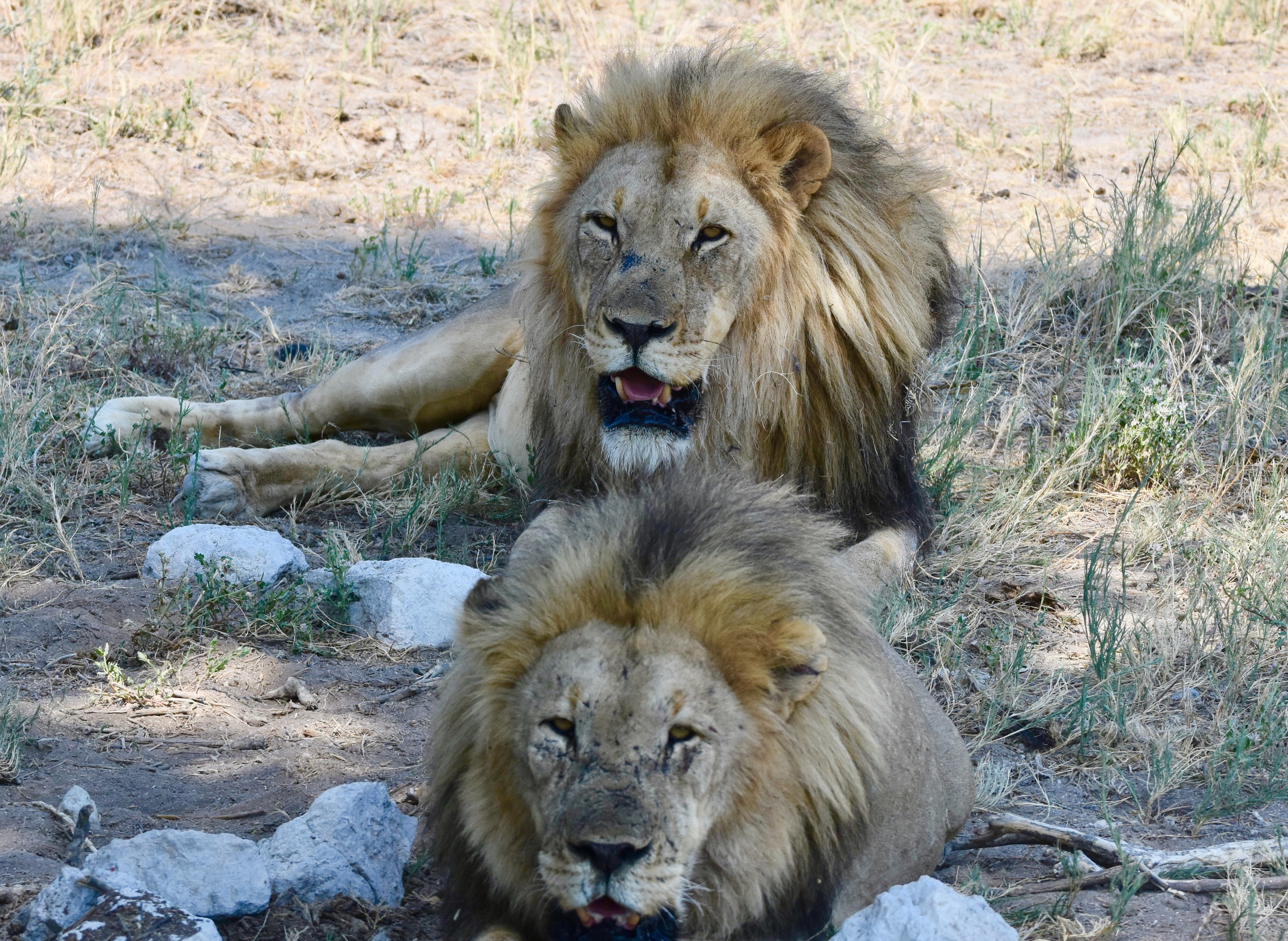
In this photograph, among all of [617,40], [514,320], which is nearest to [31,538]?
[514,320]

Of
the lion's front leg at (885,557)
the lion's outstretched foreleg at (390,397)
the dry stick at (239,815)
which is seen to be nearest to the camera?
the dry stick at (239,815)

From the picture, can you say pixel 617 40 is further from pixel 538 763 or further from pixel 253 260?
pixel 538 763

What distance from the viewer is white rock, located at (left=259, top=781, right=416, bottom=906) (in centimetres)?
272

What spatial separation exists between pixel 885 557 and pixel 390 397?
2.03 m

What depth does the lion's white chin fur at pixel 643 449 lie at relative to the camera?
151 inches

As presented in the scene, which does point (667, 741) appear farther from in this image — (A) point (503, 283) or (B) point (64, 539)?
(A) point (503, 283)

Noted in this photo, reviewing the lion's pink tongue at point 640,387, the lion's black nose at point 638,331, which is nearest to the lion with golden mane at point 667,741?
the lion's black nose at point 638,331

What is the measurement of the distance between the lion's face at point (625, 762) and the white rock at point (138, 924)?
0.60m

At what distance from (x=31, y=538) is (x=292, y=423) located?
49.4 inches

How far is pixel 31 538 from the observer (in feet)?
14.1

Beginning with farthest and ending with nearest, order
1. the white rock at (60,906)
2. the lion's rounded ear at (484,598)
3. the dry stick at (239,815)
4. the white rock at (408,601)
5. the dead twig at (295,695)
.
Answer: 1. the white rock at (408,601)
2. the dead twig at (295,695)
3. the dry stick at (239,815)
4. the lion's rounded ear at (484,598)
5. the white rock at (60,906)

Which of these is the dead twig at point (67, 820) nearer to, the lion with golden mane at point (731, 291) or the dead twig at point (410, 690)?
the dead twig at point (410, 690)

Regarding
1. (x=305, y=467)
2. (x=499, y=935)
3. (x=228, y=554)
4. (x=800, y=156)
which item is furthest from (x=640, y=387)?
(x=499, y=935)

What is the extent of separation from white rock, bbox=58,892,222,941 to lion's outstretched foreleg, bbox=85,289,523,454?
9.61ft
